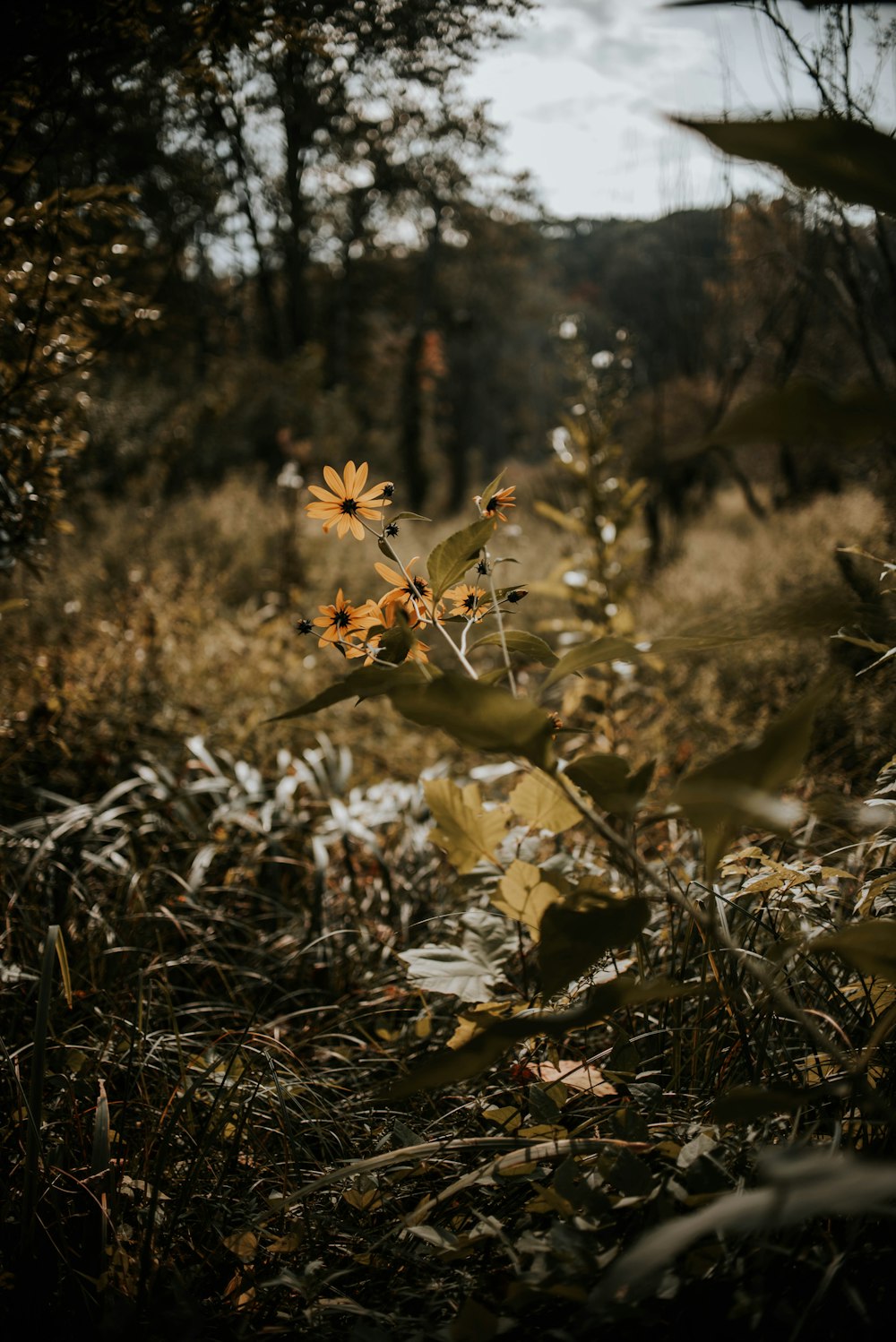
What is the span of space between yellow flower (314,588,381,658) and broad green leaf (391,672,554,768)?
0.33 meters

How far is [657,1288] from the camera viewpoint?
0.71 meters

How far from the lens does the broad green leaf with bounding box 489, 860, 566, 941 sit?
939 mm

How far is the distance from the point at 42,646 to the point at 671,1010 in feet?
9.73

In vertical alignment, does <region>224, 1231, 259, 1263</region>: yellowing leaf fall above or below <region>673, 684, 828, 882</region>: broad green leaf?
below

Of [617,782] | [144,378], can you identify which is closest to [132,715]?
[617,782]

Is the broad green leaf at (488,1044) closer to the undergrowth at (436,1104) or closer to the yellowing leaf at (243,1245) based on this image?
the undergrowth at (436,1104)

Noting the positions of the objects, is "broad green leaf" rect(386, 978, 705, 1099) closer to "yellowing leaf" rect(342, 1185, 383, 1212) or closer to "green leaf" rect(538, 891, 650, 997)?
"green leaf" rect(538, 891, 650, 997)

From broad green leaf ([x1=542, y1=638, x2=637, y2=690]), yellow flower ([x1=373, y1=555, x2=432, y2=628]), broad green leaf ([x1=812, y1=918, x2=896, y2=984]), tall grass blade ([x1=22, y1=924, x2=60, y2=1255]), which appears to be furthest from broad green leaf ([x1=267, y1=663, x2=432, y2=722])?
tall grass blade ([x1=22, y1=924, x2=60, y2=1255])

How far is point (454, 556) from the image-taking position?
914 mm

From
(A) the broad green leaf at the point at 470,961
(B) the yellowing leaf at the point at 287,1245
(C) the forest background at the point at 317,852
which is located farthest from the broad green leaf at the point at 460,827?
(B) the yellowing leaf at the point at 287,1245

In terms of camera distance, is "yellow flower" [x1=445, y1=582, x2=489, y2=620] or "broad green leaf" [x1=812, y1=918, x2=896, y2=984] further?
"yellow flower" [x1=445, y1=582, x2=489, y2=620]

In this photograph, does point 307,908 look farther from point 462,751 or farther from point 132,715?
point 462,751

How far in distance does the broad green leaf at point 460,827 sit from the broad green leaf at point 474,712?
0.31 m

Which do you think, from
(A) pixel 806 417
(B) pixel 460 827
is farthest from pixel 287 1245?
(A) pixel 806 417
